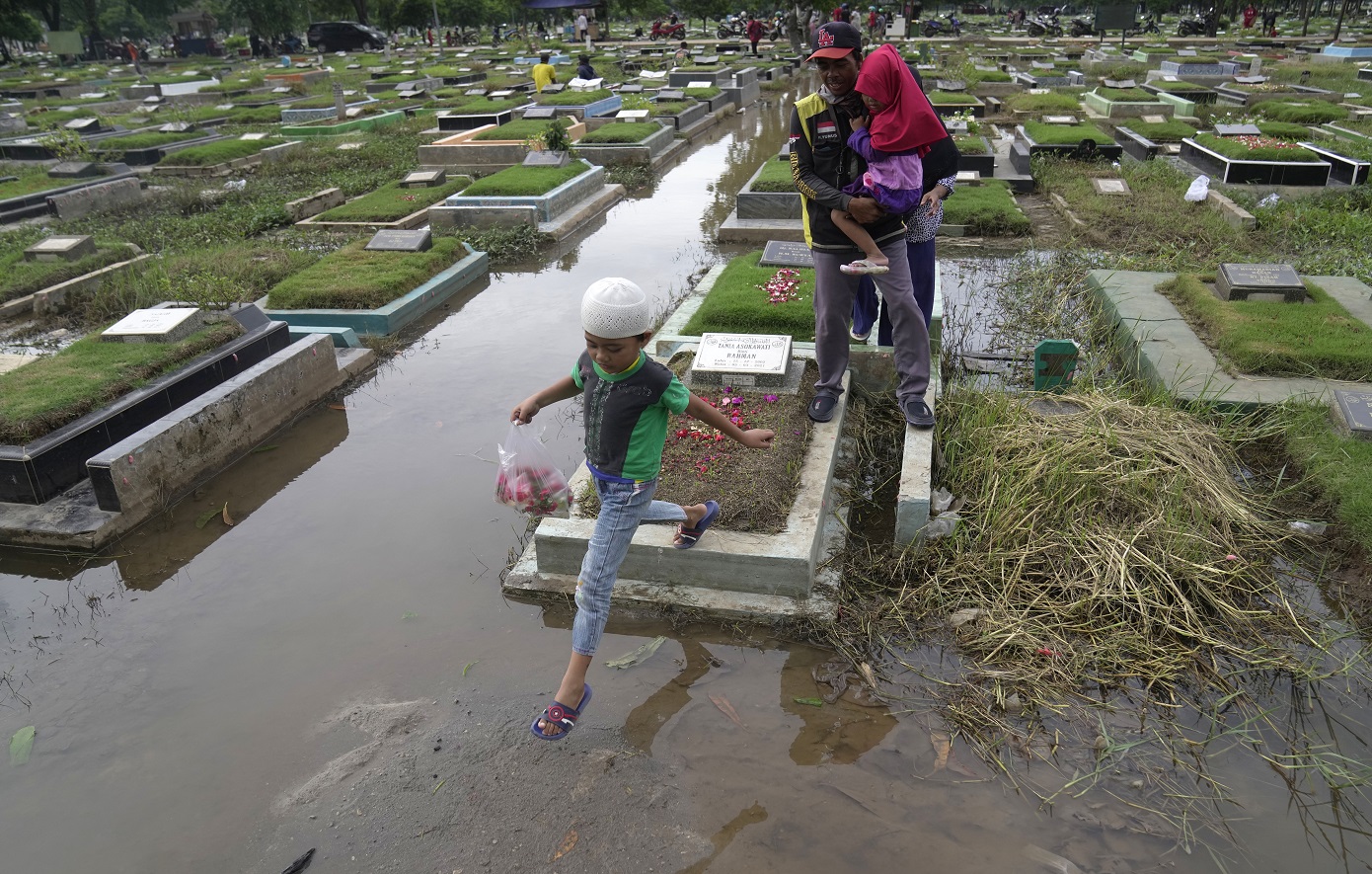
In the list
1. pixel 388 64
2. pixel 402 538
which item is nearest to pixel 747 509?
pixel 402 538

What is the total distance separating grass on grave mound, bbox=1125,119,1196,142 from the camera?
13.9 m

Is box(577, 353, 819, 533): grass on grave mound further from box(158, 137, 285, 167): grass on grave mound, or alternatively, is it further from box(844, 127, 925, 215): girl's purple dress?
box(158, 137, 285, 167): grass on grave mound

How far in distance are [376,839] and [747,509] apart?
6.79ft

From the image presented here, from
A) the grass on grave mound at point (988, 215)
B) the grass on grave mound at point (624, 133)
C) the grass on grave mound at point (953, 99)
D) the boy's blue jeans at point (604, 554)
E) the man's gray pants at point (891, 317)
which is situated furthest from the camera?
the grass on grave mound at point (953, 99)

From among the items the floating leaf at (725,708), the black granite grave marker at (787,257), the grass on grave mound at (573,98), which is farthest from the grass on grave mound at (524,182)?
the floating leaf at (725,708)

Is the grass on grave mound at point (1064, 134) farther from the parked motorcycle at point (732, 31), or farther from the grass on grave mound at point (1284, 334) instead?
the parked motorcycle at point (732, 31)

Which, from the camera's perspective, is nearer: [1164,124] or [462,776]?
[462,776]

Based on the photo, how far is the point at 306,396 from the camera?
636cm

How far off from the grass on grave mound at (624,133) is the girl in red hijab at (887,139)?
459 inches

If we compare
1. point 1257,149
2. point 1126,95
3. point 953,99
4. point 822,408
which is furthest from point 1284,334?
point 1126,95

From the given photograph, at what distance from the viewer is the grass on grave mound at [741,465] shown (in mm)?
4129

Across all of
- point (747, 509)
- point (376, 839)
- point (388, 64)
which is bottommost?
point (376, 839)

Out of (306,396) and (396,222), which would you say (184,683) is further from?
(396,222)

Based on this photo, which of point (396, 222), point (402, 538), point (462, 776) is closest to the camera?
point (462, 776)
